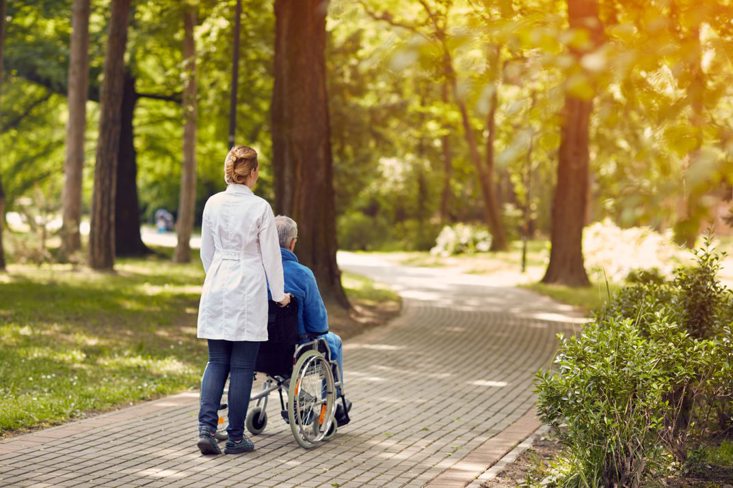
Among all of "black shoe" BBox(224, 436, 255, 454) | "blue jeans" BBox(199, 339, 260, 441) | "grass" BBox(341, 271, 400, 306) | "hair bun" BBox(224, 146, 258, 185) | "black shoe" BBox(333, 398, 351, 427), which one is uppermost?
"hair bun" BBox(224, 146, 258, 185)

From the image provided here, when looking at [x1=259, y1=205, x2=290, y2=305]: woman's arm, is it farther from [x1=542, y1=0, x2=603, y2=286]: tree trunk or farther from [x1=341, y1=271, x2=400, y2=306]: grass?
[x1=542, y1=0, x2=603, y2=286]: tree trunk

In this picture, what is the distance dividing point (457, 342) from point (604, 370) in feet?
28.7

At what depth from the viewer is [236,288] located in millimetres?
6953

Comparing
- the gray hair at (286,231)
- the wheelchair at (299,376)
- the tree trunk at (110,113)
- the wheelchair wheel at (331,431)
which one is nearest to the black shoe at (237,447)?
the wheelchair at (299,376)

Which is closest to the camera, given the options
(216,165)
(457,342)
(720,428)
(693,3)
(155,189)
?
(693,3)

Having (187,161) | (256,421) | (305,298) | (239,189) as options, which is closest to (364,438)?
(256,421)

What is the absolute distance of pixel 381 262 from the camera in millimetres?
37250

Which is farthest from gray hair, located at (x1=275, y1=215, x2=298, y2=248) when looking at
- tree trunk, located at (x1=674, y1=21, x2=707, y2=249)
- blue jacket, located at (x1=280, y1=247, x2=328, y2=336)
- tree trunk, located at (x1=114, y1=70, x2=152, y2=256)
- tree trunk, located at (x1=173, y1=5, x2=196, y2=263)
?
tree trunk, located at (x1=114, y1=70, x2=152, y2=256)

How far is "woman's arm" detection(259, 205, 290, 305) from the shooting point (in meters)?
7.01

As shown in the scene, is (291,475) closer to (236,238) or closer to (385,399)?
(236,238)

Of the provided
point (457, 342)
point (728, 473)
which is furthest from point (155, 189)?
point (728, 473)

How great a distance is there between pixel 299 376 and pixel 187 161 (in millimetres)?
21782

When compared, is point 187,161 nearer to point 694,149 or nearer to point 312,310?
point 312,310

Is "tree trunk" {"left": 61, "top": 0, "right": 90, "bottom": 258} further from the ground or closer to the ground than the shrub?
further from the ground
